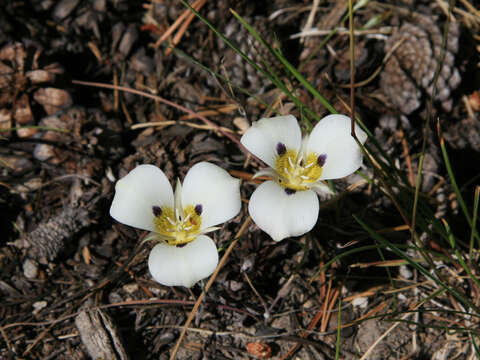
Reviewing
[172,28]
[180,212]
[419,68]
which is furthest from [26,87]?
[419,68]

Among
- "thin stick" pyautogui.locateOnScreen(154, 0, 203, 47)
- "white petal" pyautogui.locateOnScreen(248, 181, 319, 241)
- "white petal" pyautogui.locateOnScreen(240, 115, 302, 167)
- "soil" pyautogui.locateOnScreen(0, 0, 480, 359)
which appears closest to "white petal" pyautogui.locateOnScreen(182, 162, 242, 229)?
"white petal" pyautogui.locateOnScreen(248, 181, 319, 241)

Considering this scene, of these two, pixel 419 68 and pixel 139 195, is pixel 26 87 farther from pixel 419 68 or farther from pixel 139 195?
pixel 419 68

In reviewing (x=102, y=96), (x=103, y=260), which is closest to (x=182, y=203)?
(x=103, y=260)

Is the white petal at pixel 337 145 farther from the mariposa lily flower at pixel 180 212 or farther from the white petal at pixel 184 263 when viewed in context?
the white petal at pixel 184 263

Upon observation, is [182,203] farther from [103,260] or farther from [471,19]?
[471,19]

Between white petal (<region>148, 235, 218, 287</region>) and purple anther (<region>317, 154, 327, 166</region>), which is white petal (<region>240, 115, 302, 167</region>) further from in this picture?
white petal (<region>148, 235, 218, 287</region>)
